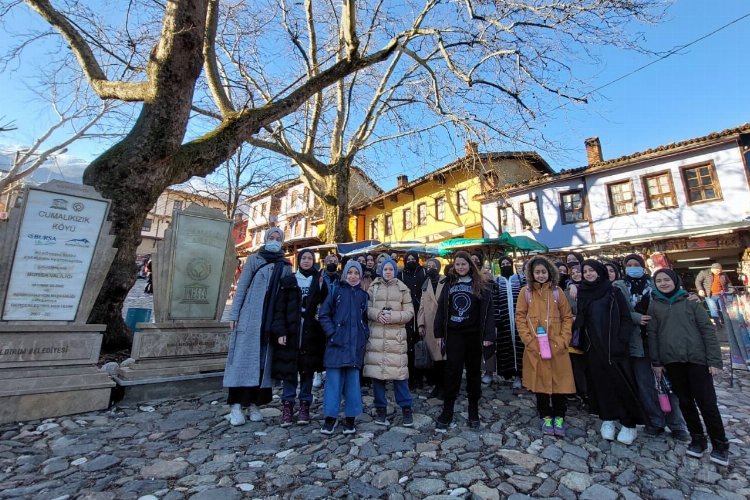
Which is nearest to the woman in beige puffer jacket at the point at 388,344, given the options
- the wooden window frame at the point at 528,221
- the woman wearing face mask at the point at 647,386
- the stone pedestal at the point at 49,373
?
the woman wearing face mask at the point at 647,386

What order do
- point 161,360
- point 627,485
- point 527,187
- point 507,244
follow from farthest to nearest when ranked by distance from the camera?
point 527,187
point 507,244
point 161,360
point 627,485

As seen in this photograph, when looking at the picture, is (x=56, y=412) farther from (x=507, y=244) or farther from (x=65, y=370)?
(x=507, y=244)

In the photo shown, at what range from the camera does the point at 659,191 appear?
49.2 feet

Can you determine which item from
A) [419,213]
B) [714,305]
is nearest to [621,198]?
[714,305]

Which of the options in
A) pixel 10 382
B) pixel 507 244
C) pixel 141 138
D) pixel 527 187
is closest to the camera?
pixel 10 382

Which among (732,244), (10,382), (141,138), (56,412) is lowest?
(56,412)

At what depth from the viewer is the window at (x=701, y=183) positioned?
44.8ft

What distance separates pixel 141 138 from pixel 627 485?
23.0 ft

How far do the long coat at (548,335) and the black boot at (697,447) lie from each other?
3.30 ft

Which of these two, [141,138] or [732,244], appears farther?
[732,244]

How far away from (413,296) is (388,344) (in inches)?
58.7

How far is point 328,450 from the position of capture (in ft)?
10.3

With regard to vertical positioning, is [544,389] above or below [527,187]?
below

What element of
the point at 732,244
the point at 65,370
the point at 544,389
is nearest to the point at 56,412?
the point at 65,370
